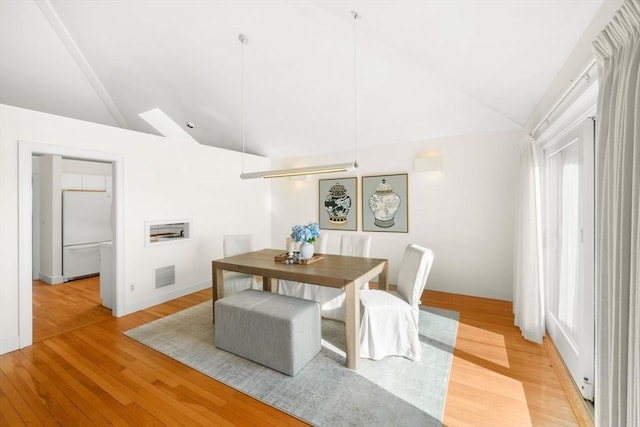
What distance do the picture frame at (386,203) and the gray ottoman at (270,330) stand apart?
2.53m

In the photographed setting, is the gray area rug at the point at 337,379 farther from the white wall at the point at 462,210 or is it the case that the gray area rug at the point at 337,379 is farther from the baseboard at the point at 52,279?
the baseboard at the point at 52,279

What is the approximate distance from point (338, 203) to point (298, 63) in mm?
2514

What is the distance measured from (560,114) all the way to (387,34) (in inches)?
60.7

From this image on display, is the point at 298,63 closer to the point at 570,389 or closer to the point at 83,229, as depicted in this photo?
the point at 570,389

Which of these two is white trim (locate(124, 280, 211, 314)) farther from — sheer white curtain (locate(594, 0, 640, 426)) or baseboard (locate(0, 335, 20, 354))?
sheer white curtain (locate(594, 0, 640, 426))

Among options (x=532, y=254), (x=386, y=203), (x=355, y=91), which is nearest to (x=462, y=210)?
(x=386, y=203)

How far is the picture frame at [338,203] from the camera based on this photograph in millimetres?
4973

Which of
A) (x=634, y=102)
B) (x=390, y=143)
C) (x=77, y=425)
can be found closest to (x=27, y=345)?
(x=77, y=425)

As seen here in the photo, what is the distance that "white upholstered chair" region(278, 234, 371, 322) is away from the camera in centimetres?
323

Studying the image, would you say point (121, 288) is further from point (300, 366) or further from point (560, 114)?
point (560, 114)

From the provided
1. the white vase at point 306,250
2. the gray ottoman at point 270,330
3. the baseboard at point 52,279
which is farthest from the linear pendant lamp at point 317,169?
the baseboard at point 52,279

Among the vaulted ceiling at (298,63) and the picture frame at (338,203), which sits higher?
the vaulted ceiling at (298,63)

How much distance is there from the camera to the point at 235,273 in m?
3.68

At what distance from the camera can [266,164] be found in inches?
230
